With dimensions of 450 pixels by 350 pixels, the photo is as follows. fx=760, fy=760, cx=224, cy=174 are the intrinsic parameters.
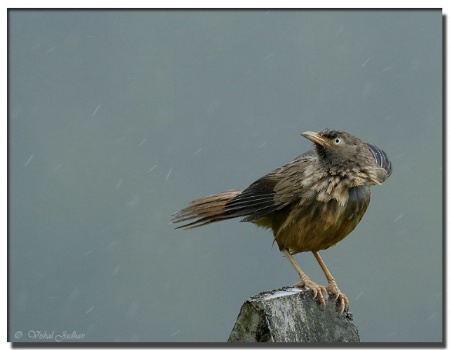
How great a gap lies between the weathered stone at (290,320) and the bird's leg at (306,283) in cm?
5

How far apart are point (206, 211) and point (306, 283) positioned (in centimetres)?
→ 103

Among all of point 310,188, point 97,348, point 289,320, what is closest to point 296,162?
point 310,188

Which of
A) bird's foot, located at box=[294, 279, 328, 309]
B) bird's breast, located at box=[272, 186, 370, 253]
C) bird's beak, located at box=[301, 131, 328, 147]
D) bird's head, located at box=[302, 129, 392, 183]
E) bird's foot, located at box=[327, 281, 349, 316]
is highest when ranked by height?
bird's beak, located at box=[301, 131, 328, 147]

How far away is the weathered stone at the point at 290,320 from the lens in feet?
15.3

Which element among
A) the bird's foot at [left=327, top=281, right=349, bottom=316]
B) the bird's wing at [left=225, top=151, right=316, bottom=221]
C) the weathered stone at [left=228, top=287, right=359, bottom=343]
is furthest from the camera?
the bird's wing at [left=225, top=151, right=316, bottom=221]

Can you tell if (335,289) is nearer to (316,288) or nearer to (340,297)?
(340,297)

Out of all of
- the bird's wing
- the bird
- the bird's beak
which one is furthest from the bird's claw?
the bird's beak

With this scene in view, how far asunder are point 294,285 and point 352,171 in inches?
36.4

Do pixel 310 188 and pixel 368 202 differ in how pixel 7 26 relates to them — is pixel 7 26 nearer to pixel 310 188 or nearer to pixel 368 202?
pixel 310 188

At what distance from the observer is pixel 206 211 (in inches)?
235

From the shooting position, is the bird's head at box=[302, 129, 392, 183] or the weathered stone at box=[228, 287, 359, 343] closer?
the weathered stone at box=[228, 287, 359, 343]

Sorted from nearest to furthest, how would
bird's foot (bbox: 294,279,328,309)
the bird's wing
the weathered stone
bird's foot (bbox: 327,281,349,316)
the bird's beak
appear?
the weathered stone, bird's foot (bbox: 294,279,328,309), bird's foot (bbox: 327,281,349,316), the bird's beak, the bird's wing

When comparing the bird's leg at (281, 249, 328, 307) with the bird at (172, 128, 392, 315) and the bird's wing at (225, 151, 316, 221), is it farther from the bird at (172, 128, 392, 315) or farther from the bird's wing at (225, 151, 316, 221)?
the bird's wing at (225, 151, 316, 221)

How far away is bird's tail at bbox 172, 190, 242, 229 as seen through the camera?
5.93 metres
